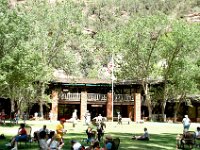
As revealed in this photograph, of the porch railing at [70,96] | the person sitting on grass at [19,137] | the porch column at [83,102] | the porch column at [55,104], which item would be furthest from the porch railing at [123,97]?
the person sitting on grass at [19,137]

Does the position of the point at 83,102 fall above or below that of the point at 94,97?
below

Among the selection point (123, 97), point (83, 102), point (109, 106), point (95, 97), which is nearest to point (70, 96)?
point (83, 102)

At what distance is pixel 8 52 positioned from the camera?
35.7 meters

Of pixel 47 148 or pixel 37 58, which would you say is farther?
pixel 37 58

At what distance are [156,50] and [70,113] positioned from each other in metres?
17.3

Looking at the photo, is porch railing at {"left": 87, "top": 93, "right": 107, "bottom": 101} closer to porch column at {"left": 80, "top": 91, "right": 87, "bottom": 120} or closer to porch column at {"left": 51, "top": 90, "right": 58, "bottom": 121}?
porch column at {"left": 80, "top": 91, "right": 87, "bottom": 120}

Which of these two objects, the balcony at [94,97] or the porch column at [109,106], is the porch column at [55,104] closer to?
the balcony at [94,97]

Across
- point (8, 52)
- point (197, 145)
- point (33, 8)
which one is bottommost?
point (197, 145)

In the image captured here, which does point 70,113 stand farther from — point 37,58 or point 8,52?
point 8,52

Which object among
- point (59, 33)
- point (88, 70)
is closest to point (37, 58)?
point (59, 33)

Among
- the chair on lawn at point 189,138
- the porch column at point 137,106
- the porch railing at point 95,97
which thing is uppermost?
the porch railing at point 95,97

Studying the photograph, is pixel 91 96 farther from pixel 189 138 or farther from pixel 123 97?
pixel 189 138

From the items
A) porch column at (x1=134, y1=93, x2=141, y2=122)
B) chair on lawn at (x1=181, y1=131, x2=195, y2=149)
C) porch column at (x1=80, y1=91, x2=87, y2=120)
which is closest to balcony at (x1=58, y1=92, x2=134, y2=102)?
porch column at (x1=80, y1=91, x2=87, y2=120)

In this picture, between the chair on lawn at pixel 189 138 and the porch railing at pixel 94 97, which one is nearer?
the chair on lawn at pixel 189 138
